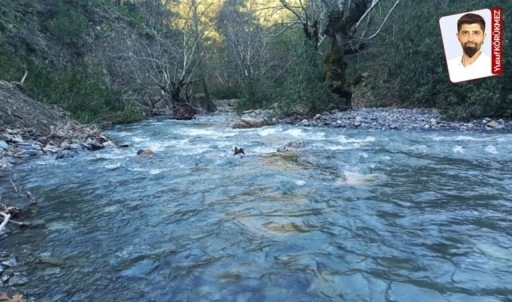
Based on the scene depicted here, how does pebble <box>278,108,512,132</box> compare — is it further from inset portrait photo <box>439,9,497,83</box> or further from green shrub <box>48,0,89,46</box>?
green shrub <box>48,0,89,46</box>

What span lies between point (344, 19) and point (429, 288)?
1227cm

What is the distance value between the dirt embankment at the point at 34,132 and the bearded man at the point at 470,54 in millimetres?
8294

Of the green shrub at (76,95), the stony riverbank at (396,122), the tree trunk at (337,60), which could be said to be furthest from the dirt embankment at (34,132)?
the tree trunk at (337,60)

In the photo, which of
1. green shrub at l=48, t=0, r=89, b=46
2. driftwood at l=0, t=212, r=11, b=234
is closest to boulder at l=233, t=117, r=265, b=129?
driftwood at l=0, t=212, r=11, b=234

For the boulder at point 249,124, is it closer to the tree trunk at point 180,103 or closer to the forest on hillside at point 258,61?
the forest on hillside at point 258,61

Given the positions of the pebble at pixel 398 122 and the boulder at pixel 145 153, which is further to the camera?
the pebble at pixel 398 122

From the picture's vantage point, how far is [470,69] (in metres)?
11.0

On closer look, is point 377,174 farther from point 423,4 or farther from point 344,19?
point 423,4

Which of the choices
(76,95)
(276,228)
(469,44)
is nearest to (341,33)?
(469,44)

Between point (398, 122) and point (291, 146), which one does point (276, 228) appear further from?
point (398, 122)

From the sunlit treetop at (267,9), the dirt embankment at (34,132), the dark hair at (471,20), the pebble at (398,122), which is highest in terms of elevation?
the sunlit treetop at (267,9)

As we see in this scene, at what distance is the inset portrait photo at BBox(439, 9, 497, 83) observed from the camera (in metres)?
9.20

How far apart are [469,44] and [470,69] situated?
2.63 m

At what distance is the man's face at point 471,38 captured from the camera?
8.84 metres
